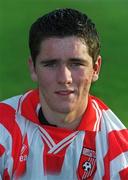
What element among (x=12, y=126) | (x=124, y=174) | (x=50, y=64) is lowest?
(x=124, y=174)

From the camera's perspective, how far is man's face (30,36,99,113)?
2369 millimetres

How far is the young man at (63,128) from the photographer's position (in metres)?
2.39

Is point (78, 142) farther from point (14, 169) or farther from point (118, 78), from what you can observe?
point (118, 78)

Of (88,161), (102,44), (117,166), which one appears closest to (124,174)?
(117,166)

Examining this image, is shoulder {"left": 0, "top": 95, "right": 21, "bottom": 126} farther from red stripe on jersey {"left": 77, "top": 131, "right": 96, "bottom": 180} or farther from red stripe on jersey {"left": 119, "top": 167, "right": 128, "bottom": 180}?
red stripe on jersey {"left": 119, "top": 167, "right": 128, "bottom": 180}

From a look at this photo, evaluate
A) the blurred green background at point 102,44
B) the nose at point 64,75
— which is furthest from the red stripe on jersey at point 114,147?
the blurred green background at point 102,44

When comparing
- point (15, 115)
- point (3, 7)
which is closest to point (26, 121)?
point (15, 115)

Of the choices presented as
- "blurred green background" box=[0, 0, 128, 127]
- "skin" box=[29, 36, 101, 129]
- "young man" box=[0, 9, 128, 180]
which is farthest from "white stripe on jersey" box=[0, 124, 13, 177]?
"blurred green background" box=[0, 0, 128, 127]

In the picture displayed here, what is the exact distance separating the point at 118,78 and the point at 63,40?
130 inches

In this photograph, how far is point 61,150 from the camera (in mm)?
2473

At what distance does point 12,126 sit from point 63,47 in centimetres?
37

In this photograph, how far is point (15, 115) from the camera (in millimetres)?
2518

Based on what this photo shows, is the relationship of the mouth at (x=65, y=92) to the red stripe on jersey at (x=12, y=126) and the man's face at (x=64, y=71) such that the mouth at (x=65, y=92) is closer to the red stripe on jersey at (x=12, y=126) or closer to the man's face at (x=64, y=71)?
the man's face at (x=64, y=71)

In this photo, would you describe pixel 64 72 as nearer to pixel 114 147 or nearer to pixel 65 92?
Answer: pixel 65 92
